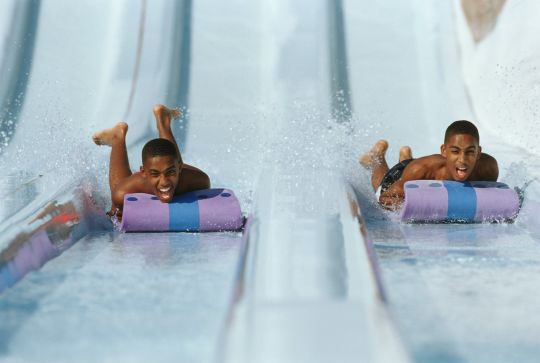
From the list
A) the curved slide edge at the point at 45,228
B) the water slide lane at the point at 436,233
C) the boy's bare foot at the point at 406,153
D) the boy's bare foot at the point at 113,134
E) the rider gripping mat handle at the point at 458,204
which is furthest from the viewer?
the boy's bare foot at the point at 406,153

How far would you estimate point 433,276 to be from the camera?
5.63 feet

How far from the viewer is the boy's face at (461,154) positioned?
7.63 feet

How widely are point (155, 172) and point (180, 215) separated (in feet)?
0.45

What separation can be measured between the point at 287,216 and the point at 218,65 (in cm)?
248

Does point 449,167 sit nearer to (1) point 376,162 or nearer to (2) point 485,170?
(2) point 485,170

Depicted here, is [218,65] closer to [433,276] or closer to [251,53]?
[251,53]

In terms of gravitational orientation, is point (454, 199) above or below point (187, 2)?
below

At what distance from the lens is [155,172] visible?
217 cm

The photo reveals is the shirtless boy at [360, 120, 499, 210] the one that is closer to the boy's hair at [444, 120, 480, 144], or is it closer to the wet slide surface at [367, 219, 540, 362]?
the boy's hair at [444, 120, 480, 144]

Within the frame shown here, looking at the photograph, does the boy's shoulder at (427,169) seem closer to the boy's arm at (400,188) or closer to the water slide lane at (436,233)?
the boy's arm at (400,188)

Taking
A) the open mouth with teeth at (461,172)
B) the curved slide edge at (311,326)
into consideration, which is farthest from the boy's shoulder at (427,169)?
the curved slide edge at (311,326)

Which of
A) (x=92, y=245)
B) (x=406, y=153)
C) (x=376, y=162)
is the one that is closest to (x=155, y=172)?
(x=92, y=245)

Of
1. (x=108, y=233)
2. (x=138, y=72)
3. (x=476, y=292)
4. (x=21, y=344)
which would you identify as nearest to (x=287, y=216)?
(x=476, y=292)

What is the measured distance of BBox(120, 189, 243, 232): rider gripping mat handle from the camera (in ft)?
7.18
